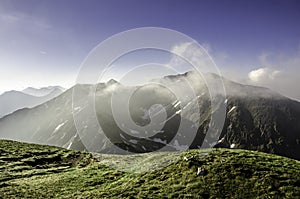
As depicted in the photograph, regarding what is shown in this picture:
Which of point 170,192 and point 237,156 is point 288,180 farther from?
point 170,192

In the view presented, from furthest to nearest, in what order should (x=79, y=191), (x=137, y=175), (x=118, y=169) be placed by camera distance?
1. (x=118, y=169)
2. (x=137, y=175)
3. (x=79, y=191)

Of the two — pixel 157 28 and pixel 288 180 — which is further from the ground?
pixel 157 28

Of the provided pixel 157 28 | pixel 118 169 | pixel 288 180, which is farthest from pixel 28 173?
pixel 288 180

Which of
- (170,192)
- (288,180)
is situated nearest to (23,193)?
(170,192)

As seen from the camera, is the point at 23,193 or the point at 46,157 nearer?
the point at 23,193

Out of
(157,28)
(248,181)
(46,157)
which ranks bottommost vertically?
(46,157)

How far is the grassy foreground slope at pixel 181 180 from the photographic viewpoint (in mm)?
28688

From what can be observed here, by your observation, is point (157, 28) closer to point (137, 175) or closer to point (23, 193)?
point (137, 175)

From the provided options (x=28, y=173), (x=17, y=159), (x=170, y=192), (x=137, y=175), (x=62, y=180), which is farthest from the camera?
(x=17, y=159)

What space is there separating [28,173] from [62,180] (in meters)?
9.74

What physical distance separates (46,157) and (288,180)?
44.6 meters

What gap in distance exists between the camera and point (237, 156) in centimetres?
3650

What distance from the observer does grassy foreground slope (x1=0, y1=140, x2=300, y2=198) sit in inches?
1129

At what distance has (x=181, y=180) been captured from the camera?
3195cm
